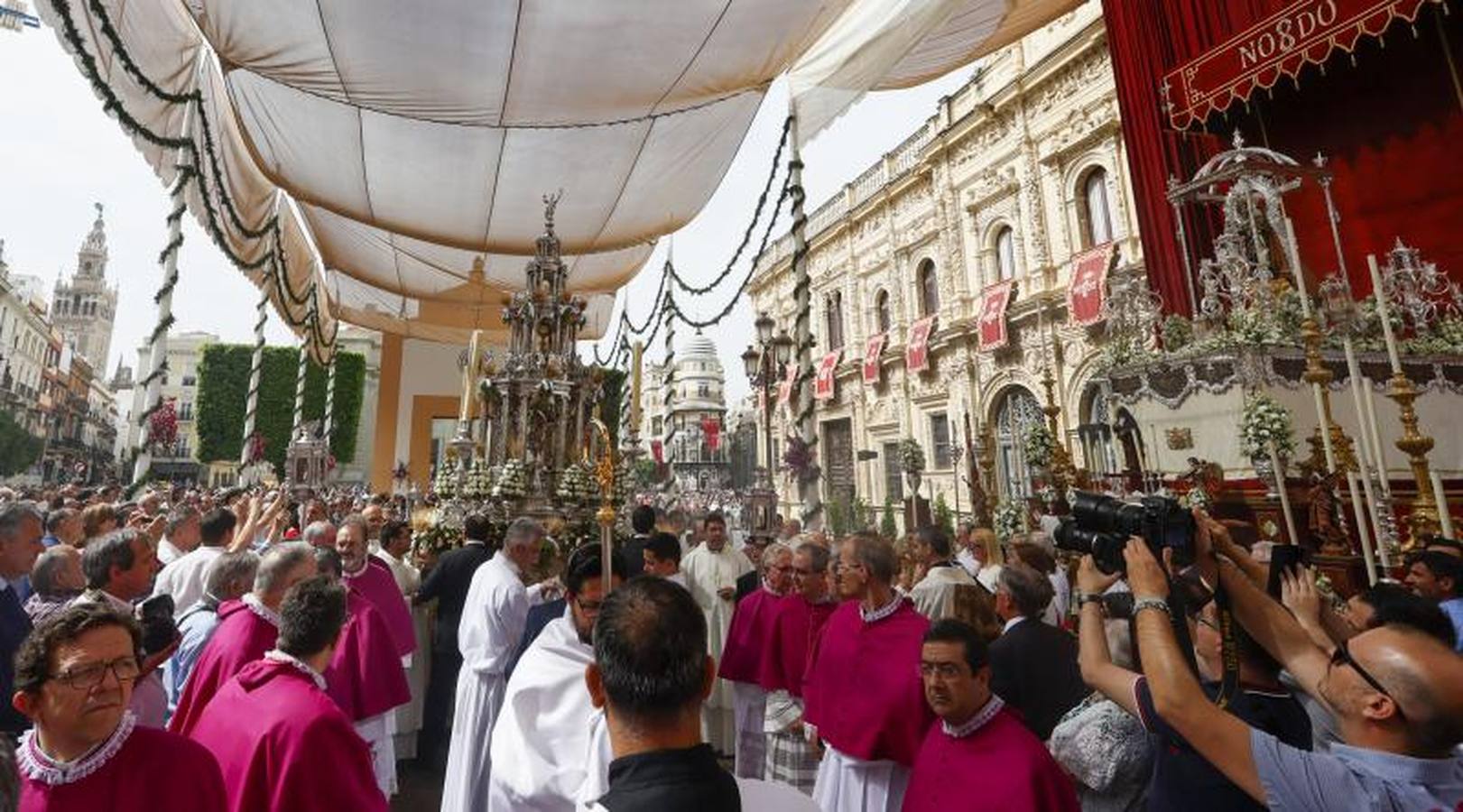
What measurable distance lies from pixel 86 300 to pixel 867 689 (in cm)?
9649

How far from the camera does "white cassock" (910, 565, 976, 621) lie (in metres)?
4.02

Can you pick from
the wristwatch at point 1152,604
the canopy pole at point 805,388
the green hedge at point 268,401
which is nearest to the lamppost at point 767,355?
the canopy pole at point 805,388

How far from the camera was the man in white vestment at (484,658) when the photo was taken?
12.4ft

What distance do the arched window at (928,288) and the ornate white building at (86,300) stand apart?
3250 inches

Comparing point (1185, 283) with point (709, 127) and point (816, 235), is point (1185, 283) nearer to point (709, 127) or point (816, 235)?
point (709, 127)

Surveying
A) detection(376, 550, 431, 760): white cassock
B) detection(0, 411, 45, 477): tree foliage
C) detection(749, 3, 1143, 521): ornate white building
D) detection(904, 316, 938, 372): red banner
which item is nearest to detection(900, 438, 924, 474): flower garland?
detection(749, 3, 1143, 521): ornate white building

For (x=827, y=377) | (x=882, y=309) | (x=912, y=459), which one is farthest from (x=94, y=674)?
(x=827, y=377)

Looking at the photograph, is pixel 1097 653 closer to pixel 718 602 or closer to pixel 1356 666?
pixel 1356 666

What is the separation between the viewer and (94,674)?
154 centimetres

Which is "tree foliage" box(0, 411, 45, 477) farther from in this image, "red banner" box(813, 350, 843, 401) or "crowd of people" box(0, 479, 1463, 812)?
"crowd of people" box(0, 479, 1463, 812)

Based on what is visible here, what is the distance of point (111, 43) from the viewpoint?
5664 millimetres

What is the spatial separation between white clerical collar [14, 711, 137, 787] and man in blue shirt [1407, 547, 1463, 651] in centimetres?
495

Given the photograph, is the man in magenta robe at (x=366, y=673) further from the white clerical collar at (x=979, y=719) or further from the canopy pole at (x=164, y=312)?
the canopy pole at (x=164, y=312)

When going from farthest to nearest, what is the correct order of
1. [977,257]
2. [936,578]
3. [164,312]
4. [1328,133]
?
[977,257]
[1328,133]
[164,312]
[936,578]
